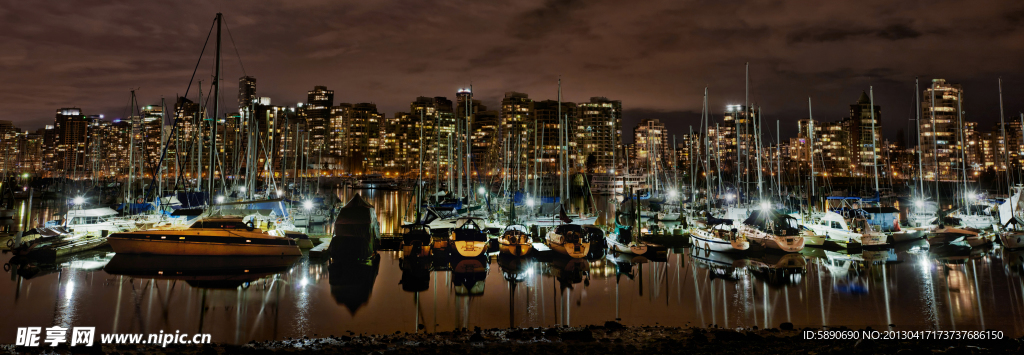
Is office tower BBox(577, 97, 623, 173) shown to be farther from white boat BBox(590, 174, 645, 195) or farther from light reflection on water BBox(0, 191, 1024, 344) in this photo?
light reflection on water BBox(0, 191, 1024, 344)

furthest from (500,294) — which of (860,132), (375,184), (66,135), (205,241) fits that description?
(66,135)

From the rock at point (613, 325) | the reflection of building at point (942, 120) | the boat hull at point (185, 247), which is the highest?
the reflection of building at point (942, 120)

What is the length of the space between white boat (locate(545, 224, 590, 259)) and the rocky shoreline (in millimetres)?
11422

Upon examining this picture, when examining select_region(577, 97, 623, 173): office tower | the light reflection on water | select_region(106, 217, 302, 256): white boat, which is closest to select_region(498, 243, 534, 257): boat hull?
the light reflection on water

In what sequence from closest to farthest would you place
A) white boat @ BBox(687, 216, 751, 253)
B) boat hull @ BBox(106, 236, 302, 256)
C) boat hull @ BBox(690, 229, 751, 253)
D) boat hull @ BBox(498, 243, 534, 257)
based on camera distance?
boat hull @ BBox(106, 236, 302, 256)
boat hull @ BBox(498, 243, 534, 257)
boat hull @ BBox(690, 229, 751, 253)
white boat @ BBox(687, 216, 751, 253)

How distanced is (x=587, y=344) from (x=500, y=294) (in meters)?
6.78

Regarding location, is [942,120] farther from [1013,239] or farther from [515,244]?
[515,244]

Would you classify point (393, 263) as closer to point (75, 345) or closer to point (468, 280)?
point (468, 280)

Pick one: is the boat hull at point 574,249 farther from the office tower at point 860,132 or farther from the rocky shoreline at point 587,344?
the office tower at point 860,132

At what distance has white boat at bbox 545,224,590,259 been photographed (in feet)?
85.2

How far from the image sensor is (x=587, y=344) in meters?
12.9

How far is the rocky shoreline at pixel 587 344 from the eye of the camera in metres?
12.2

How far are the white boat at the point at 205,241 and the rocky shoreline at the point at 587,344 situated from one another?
37.9ft

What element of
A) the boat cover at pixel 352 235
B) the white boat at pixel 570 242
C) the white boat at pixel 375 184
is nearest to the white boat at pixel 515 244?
the white boat at pixel 570 242
